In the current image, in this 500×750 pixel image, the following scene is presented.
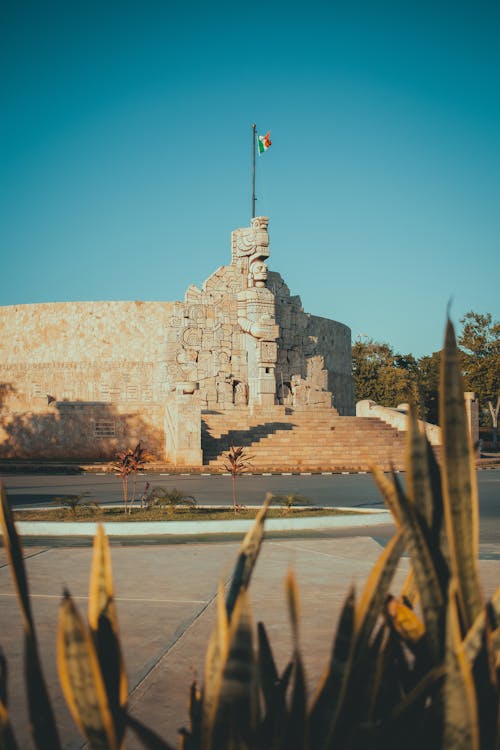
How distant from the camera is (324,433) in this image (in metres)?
24.9

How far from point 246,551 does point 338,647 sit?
37 centimetres

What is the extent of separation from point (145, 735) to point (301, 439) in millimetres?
22832

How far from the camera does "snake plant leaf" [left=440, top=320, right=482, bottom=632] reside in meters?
1.79

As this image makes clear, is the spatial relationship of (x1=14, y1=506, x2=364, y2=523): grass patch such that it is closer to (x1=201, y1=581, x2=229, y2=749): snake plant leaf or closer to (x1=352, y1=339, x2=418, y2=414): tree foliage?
(x1=201, y1=581, x2=229, y2=749): snake plant leaf

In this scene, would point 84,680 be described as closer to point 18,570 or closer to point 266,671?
point 18,570

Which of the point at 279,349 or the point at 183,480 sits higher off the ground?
the point at 279,349

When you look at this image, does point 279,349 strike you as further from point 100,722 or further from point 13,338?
point 100,722

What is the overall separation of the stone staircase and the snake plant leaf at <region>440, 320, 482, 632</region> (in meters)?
18.5

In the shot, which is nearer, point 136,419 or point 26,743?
point 26,743

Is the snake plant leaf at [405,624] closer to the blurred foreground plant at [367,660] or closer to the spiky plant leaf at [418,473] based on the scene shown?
the blurred foreground plant at [367,660]

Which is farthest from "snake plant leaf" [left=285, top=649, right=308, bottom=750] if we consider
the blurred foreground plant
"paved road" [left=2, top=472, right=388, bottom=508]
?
"paved road" [left=2, top=472, right=388, bottom=508]

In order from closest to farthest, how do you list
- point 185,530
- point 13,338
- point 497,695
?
point 497,695 → point 185,530 → point 13,338

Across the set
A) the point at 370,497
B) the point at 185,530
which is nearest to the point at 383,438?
the point at 370,497

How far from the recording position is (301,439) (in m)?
24.3
